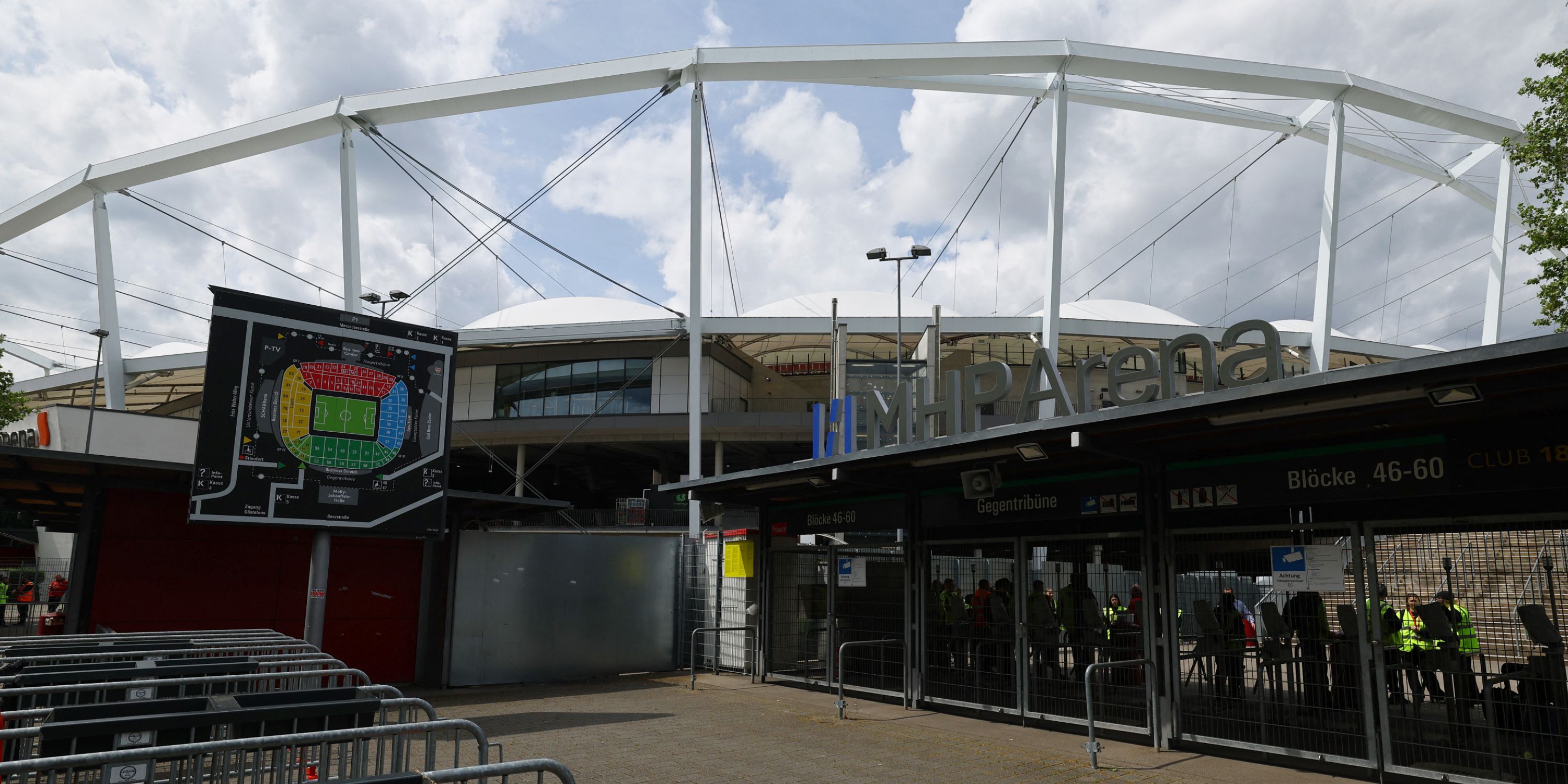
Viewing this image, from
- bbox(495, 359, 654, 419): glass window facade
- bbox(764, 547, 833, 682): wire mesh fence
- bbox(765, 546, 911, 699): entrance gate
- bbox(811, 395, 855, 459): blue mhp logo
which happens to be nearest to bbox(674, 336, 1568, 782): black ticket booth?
bbox(765, 546, 911, 699): entrance gate

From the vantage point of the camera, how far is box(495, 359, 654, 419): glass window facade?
41.8 metres

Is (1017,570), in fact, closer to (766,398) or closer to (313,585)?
(313,585)

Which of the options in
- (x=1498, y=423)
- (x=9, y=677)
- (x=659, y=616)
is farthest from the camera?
(x=659, y=616)

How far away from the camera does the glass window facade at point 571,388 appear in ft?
137

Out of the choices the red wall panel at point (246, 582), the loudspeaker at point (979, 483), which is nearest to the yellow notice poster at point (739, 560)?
the red wall panel at point (246, 582)

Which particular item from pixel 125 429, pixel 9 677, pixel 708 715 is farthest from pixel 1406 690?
pixel 125 429

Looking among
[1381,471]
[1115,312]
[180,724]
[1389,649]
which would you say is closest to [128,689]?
[180,724]

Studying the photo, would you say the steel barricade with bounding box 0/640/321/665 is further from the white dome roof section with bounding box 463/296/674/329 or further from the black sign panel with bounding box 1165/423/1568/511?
the white dome roof section with bounding box 463/296/674/329

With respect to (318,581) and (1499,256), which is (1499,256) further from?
(318,581)

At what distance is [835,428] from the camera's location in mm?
14281

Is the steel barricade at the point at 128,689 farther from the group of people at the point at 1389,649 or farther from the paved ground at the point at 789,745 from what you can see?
the group of people at the point at 1389,649

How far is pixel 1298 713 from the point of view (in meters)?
9.10

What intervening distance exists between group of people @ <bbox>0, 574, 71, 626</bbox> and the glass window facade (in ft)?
58.8

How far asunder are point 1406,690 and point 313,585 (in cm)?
1137
